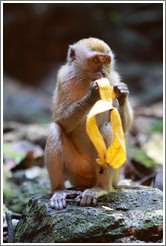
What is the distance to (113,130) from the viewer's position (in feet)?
15.1

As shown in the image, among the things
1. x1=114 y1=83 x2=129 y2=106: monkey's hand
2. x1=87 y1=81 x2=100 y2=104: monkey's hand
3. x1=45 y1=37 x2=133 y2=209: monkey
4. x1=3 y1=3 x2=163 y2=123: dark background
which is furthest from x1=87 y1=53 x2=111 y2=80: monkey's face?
x1=3 y1=3 x2=163 y2=123: dark background

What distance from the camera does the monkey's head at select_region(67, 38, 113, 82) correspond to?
5402 millimetres

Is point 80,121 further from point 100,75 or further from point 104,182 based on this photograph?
point 104,182

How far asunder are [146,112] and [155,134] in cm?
236

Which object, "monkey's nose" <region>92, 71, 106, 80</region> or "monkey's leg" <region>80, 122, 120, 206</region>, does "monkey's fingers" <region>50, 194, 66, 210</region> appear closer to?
"monkey's leg" <region>80, 122, 120, 206</region>

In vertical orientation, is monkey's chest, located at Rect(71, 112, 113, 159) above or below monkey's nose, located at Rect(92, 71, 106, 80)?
below

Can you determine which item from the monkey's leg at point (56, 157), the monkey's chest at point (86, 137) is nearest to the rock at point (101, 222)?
the monkey's leg at point (56, 157)

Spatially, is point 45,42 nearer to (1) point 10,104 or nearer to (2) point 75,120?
(1) point 10,104

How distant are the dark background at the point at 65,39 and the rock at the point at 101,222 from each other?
13.1 meters

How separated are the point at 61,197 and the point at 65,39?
49.2 feet

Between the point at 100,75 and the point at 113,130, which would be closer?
the point at 113,130

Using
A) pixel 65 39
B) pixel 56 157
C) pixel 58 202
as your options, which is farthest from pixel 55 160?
pixel 65 39

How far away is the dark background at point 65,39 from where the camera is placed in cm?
1816

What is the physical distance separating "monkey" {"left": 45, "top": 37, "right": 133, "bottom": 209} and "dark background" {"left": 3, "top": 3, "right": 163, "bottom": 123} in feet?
39.3
